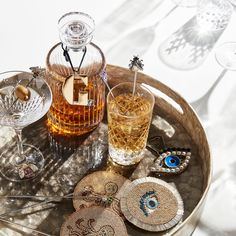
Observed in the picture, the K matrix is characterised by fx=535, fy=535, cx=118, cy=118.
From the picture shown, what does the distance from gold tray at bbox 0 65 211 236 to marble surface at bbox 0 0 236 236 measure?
8cm

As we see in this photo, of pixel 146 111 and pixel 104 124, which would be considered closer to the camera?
pixel 146 111

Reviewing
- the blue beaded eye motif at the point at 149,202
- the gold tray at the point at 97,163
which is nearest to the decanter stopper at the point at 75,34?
the gold tray at the point at 97,163

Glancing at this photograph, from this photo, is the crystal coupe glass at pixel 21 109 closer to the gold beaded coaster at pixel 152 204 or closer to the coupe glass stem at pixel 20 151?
the coupe glass stem at pixel 20 151

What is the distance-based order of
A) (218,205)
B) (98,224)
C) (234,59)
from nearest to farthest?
(98,224) < (218,205) < (234,59)

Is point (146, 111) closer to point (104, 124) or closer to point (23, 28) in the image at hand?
point (104, 124)

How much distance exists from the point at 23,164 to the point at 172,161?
0.87 ft

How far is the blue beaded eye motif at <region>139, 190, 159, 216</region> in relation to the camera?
872mm

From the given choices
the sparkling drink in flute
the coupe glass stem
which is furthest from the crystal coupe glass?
the sparkling drink in flute

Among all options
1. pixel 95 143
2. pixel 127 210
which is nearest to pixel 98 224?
pixel 127 210

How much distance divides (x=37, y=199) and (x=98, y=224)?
0.38ft

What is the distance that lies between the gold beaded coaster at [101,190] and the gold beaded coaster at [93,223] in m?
0.02

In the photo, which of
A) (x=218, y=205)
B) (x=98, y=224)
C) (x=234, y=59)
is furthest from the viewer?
(x=234, y=59)

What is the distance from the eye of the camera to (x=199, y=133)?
38.5 inches

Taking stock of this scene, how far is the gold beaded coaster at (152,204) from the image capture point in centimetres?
85
